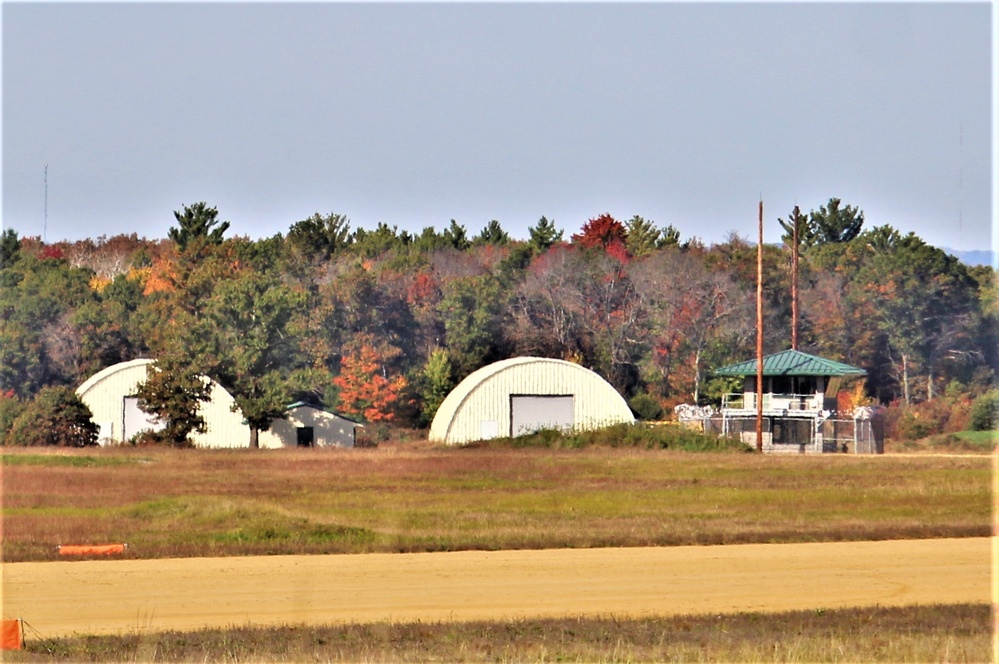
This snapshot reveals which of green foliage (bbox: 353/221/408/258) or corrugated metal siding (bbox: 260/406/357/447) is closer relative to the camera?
corrugated metal siding (bbox: 260/406/357/447)

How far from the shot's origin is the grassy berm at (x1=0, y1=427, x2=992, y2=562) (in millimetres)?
27594

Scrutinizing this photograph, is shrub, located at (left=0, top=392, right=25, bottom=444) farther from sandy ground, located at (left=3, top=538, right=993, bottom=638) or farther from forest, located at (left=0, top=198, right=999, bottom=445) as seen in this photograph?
sandy ground, located at (left=3, top=538, right=993, bottom=638)

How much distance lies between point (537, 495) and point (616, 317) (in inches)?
1705

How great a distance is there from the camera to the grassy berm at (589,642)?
53.0 ft

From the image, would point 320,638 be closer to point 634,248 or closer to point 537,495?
point 537,495

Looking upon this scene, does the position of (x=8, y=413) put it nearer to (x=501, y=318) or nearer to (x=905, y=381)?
(x=501, y=318)

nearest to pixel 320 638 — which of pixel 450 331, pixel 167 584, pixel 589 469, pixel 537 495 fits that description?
pixel 167 584

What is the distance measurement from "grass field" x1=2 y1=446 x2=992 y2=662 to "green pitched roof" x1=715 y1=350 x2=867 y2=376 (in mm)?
8591

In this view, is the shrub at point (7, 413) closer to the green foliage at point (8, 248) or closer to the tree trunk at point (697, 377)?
the green foliage at point (8, 248)

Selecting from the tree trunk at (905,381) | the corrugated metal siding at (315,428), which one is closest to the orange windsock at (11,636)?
the corrugated metal siding at (315,428)

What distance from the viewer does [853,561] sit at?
25188 millimetres

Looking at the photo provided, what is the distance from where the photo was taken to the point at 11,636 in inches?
666

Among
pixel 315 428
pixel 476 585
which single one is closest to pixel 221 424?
pixel 315 428

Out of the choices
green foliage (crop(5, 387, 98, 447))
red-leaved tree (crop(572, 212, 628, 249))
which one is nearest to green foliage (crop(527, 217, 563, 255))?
red-leaved tree (crop(572, 212, 628, 249))
